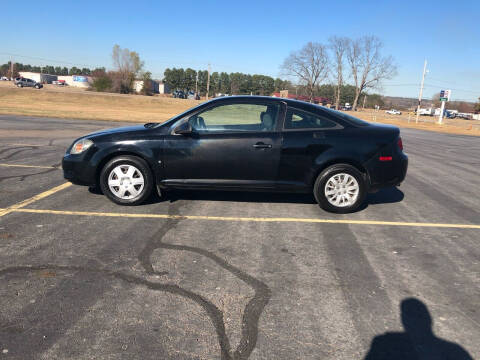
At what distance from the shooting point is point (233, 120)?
18.2ft

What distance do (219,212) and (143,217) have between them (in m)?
1.08

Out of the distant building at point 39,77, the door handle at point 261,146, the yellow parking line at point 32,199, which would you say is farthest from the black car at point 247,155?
the distant building at point 39,77

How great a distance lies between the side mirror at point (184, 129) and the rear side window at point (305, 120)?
1409mm

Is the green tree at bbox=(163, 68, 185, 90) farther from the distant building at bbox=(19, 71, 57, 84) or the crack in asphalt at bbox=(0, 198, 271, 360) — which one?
the crack in asphalt at bbox=(0, 198, 271, 360)

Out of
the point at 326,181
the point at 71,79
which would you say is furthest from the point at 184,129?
the point at 71,79

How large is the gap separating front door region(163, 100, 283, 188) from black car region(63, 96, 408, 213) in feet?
0.05

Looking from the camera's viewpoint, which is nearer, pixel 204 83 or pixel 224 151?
pixel 224 151

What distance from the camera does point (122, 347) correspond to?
2422mm

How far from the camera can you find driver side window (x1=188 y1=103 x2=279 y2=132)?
5.45 meters

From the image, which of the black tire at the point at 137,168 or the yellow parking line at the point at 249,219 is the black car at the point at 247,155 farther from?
the yellow parking line at the point at 249,219

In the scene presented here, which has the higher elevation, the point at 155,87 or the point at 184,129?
the point at 155,87

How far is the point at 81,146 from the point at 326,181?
3.66 metres

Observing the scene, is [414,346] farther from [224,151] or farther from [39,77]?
[39,77]

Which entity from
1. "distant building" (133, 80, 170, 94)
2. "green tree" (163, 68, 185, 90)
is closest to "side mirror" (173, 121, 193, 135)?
"distant building" (133, 80, 170, 94)
